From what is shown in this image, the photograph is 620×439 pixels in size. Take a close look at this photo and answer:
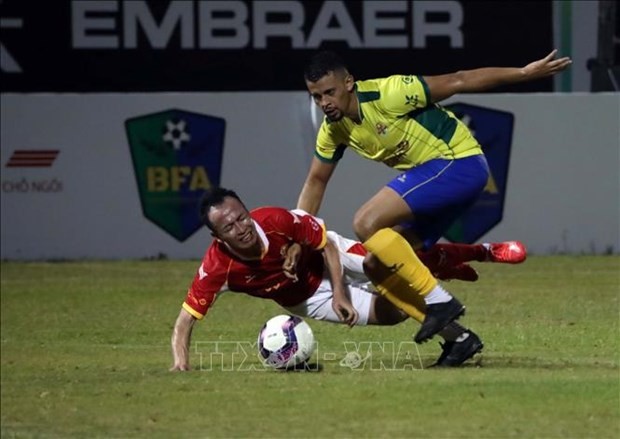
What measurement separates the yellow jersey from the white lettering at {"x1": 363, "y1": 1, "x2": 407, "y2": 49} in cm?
1219

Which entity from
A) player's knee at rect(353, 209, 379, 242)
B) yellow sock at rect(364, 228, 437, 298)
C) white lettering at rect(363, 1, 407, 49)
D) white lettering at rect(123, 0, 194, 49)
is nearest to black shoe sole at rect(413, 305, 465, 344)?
yellow sock at rect(364, 228, 437, 298)

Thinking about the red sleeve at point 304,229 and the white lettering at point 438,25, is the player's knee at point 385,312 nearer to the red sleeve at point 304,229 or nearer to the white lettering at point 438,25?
the red sleeve at point 304,229

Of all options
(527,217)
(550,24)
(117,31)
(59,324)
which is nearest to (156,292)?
(59,324)

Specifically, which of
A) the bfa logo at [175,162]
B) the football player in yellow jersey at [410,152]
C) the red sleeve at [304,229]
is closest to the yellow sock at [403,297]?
the football player in yellow jersey at [410,152]

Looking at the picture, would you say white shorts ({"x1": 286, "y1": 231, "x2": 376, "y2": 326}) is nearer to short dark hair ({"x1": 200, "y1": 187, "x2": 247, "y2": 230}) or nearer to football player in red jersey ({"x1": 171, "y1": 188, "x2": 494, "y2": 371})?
football player in red jersey ({"x1": 171, "y1": 188, "x2": 494, "y2": 371})

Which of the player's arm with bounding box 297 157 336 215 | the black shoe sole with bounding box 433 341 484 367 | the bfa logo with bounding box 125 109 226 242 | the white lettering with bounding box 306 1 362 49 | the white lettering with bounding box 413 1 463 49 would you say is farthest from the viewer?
the white lettering with bounding box 413 1 463 49

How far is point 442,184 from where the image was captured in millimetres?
10844

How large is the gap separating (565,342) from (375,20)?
11057 millimetres

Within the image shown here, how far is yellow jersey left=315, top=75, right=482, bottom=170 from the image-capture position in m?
10.8

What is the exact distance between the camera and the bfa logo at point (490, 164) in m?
20.2

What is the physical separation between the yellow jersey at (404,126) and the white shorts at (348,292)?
866 millimetres

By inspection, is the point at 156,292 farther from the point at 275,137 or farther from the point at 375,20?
the point at 375,20

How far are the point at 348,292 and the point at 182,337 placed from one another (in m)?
1.27

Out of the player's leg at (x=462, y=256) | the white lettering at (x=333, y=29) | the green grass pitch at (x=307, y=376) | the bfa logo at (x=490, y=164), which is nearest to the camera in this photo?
the green grass pitch at (x=307, y=376)
